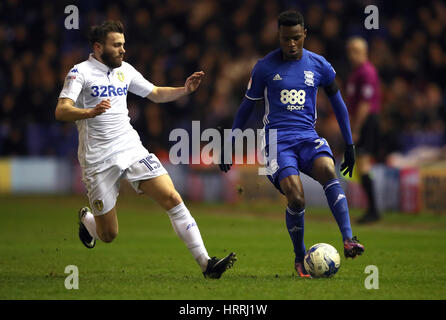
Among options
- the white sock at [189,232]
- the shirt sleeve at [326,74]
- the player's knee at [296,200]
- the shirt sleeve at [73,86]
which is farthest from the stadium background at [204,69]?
the shirt sleeve at [73,86]

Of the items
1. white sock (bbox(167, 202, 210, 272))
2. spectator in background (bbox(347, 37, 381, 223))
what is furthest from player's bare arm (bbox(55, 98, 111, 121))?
spectator in background (bbox(347, 37, 381, 223))

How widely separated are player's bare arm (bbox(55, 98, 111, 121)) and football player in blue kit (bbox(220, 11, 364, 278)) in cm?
159

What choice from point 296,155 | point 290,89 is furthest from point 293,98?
point 296,155

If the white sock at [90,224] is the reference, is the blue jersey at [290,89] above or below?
above

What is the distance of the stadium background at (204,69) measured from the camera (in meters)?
16.9

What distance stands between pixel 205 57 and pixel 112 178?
44.6 feet

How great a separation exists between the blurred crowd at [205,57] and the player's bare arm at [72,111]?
10.4 metres

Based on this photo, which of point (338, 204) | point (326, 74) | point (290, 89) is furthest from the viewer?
point (326, 74)

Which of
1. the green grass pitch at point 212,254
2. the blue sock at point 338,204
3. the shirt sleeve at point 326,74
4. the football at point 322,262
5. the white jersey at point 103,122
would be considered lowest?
the green grass pitch at point 212,254

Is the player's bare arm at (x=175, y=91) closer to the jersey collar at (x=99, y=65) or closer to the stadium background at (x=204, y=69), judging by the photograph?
the jersey collar at (x=99, y=65)

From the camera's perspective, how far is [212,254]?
30.1ft

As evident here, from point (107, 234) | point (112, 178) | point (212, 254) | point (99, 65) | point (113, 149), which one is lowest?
point (212, 254)

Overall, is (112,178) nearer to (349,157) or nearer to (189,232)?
(189,232)

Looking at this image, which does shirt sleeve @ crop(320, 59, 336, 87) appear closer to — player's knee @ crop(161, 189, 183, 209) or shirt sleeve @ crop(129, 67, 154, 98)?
shirt sleeve @ crop(129, 67, 154, 98)
